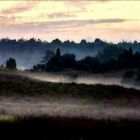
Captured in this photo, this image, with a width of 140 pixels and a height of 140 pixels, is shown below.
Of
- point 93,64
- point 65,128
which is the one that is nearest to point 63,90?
point 65,128

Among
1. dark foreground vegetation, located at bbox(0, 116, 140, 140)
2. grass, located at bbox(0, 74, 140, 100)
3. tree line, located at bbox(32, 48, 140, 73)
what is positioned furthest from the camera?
tree line, located at bbox(32, 48, 140, 73)

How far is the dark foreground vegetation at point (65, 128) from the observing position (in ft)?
96.2

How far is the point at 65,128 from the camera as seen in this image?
30375 mm

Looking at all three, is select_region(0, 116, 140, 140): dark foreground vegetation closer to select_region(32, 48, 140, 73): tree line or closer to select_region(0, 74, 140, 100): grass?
select_region(0, 74, 140, 100): grass

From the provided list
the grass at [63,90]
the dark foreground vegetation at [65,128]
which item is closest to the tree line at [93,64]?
the grass at [63,90]

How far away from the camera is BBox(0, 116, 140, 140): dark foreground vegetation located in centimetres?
2931

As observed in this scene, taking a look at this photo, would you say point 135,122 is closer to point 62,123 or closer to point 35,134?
point 62,123

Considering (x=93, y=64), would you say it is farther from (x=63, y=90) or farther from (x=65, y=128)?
(x=65, y=128)

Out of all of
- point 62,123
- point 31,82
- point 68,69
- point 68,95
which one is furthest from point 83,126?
point 68,69

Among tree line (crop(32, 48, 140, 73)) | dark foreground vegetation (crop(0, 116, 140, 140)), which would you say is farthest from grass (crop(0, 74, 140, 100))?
tree line (crop(32, 48, 140, 73))

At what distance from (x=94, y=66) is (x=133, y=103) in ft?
326

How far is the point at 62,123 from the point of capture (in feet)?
102

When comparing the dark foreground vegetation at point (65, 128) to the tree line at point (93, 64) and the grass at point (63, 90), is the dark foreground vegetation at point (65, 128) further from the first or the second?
the tree line at point (93, 64)

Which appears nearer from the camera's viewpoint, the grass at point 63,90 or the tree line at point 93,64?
the grass at point 63,90
